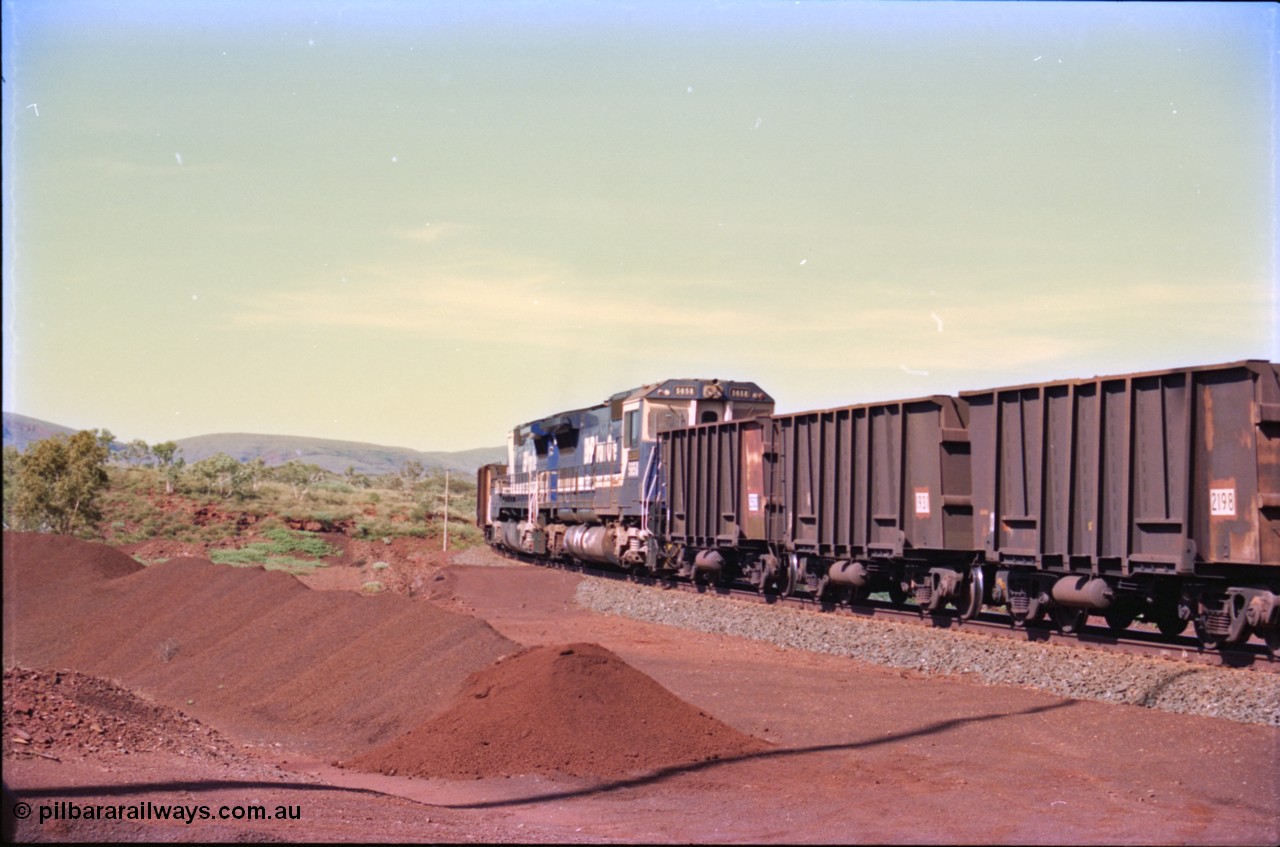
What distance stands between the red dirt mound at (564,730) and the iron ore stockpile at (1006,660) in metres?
4.78

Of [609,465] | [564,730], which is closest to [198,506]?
[609,465]

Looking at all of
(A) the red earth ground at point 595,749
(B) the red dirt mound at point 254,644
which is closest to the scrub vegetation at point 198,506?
(B) the red dirt mound at point 254,644

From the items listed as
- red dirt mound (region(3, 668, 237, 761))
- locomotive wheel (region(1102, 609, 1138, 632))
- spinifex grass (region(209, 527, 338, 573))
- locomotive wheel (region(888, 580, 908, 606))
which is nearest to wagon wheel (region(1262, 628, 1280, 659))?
locomotive wheel (region(1102, 609, 1138, 632))

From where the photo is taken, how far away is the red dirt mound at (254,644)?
1524 centimetres

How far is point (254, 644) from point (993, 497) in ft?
40.0

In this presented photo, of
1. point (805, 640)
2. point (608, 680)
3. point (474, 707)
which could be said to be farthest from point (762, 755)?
point (805, 640)

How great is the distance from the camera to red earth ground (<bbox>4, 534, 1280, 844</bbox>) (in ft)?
26.2

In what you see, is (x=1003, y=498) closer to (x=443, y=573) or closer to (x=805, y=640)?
(x=805, y=640)

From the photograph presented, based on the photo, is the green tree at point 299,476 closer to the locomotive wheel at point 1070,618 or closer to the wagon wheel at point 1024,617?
the wagon wheel at point 1024,617

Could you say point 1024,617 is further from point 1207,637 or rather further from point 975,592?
point 1207,637

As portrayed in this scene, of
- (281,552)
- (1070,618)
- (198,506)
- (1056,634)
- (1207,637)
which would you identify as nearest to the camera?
(1207,637)

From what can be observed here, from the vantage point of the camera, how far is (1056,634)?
54.6 feet

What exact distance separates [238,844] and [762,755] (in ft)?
19.4

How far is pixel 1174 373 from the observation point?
13750 mm
